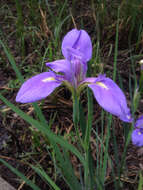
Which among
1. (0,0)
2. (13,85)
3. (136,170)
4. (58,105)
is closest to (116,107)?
(136,170)

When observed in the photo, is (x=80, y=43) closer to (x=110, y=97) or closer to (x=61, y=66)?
(x=61, y=66)

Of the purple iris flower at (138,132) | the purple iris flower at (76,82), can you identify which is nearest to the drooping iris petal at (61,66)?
the purple iris flower at (76,82)

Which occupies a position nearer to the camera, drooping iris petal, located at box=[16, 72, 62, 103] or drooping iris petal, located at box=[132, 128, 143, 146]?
drooping iris petal, located at box=[16, 72, 62, 103]

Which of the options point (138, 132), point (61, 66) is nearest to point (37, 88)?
point (61, 66)

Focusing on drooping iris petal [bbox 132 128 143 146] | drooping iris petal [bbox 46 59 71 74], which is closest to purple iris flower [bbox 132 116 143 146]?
drooping iris petal [bbox 132 128 143 146]

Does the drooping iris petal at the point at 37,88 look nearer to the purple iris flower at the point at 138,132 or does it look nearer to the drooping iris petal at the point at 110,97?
the drooping iris petal at the point at 110,97

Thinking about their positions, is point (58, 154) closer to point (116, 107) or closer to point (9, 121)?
point (116, 107)

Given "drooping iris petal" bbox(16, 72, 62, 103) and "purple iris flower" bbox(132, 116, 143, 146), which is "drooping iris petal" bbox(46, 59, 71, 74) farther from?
"purple iris flower" bbox(132, 116, 143, 146)
